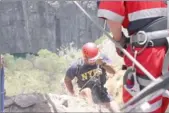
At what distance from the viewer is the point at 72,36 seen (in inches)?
1446

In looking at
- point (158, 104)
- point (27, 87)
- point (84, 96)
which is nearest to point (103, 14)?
point (158, 104)

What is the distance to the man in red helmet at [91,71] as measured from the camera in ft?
18.2

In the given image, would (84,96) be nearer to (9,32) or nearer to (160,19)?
(160,19)

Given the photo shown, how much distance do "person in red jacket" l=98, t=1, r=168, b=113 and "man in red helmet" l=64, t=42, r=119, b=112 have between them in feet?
9.38

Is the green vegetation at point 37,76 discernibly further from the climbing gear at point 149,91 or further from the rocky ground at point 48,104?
the climbing gear at point 149,91

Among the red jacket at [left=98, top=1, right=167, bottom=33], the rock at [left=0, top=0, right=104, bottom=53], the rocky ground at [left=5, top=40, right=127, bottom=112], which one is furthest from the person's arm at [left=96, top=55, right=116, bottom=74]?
the rock at [left=0, top=0, right=104, bottom=53]

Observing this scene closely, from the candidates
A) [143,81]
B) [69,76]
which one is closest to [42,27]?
[69,76]

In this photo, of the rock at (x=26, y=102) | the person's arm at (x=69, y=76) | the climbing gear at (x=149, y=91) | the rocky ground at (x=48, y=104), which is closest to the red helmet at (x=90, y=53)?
the person's arm at (x=69, y=76)

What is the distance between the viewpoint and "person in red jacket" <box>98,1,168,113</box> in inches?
97.3

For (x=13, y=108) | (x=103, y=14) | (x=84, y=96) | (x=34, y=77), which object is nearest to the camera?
(x=103, y=14)

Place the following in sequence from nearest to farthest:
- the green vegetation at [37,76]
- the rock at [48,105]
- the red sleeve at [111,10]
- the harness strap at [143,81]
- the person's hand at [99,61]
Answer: the red sleeve at [111,10] < the harness strap at [143,81] < the rock at [48,105] < the person's hand at [99,61] < the green vegetation at [37,76]

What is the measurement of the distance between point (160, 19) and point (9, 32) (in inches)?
1345

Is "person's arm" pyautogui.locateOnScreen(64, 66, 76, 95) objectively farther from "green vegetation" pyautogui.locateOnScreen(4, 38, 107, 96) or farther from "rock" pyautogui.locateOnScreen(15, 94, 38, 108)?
"green vegetation" pyautogui.locateOnScreen(4, 38, 107, 96)

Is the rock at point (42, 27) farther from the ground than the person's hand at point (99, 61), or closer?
closer
